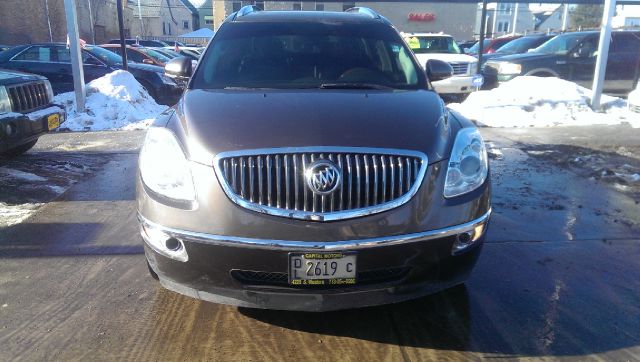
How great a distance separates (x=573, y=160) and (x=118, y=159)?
6143 millimetres

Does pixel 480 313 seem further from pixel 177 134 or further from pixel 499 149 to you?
pixel 499 149

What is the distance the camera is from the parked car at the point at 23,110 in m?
5.45

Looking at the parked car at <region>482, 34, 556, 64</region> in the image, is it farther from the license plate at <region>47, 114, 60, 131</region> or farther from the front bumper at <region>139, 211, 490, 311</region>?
the front bumper at <region>139, 211, 490, 311</region>

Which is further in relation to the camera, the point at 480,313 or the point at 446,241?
the point at 480,313

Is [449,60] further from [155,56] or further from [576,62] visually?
[155,56]

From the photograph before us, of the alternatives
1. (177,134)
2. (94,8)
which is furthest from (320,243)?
(94,8)

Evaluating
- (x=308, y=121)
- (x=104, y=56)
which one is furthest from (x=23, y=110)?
(x=104, y=56)

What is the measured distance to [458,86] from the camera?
1257 centimetres

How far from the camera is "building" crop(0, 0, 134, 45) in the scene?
31.6 metres

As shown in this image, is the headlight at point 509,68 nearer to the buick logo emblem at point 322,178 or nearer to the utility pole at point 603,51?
the utility pole at point 603,51

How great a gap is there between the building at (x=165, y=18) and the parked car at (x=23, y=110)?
49605 mm

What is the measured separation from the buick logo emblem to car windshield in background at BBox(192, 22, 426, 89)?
1.22 meters

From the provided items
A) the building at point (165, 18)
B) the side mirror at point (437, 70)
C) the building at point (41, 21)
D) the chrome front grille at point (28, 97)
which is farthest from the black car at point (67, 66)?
the building at point (165, 18)

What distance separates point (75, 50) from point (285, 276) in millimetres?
8991
